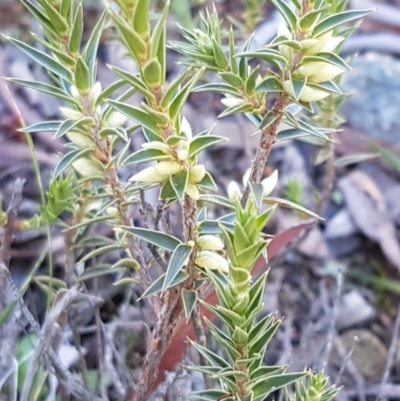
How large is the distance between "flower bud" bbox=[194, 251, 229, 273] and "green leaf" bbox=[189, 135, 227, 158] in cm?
12

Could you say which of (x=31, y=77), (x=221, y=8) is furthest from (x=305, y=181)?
(x=31, y=77)

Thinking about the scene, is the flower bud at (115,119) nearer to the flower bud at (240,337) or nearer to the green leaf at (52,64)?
the green leaf at (52,64)

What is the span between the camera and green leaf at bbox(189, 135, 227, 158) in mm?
608

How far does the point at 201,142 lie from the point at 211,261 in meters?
0.14

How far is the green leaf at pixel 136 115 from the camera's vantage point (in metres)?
0.57

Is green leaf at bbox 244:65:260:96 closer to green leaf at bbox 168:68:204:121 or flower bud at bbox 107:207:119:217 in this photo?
green leaf at bbox 168:68:204:121

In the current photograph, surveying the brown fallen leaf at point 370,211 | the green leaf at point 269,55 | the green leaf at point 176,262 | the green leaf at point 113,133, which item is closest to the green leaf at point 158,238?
the green leaf at point 176,262

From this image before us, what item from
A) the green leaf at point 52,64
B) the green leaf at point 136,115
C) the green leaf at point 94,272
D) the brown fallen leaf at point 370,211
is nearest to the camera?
the green leaf at point 136,115

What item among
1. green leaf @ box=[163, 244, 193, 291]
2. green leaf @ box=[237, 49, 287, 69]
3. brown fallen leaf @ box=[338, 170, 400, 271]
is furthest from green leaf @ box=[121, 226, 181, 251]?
brown fallen leaf @ box=[338, 170, 400, 271]

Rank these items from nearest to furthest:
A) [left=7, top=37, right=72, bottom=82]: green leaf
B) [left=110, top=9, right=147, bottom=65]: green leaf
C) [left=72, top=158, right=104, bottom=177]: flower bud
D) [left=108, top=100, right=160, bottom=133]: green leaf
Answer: [left=110, top=9, right=147, bottom=65]: green leaf
[left=108, top=100, right=160, bottom=133]: green leaf
[left=7, top=37, right=72, bottom=82]: green leaf
[left=72, top=158, right=104, bottom=177]: flower bud

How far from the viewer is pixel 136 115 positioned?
22.5 inches

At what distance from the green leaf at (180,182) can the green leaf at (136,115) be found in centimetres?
6

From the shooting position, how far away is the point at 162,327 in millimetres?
741

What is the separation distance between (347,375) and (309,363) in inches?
5.1
